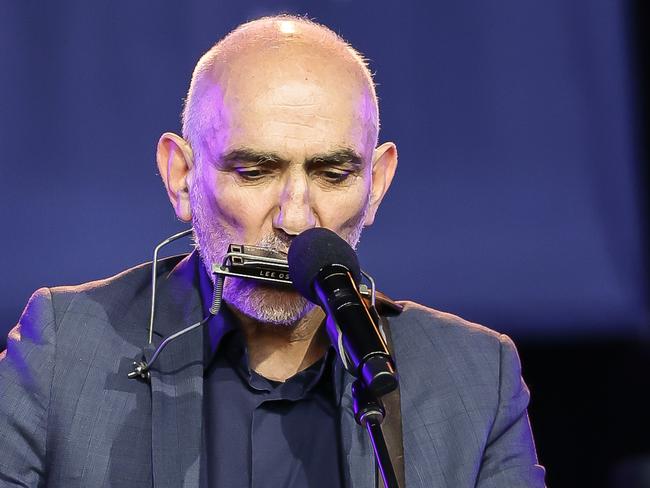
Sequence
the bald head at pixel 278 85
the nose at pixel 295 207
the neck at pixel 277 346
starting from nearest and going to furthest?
the nose at pixel 295 207 → the bald head at pixel 278 85 → the neck at pixel 277 346

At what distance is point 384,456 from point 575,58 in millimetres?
2672

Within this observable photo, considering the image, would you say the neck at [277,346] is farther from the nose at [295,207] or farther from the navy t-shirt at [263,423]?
the nose at [295,207]

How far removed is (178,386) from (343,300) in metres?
0.94

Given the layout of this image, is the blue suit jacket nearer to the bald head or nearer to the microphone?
the bald head

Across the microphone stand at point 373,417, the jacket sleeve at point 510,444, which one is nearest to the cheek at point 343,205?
the jacket sleeve at point 510,444

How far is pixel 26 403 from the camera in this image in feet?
10.3

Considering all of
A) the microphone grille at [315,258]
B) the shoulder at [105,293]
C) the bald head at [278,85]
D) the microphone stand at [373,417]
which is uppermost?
the bald head at [278,85]

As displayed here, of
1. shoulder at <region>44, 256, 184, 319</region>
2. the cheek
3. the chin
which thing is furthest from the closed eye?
shoulder at <region>44, 256, 184, 319</region>

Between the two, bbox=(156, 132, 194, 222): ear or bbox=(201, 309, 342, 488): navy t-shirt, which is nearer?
bbox=(201, 309, 342, 488): navy t-shirt

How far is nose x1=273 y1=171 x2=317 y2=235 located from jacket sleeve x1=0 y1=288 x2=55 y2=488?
685 millimetres

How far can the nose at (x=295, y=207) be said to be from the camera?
3.09 meters

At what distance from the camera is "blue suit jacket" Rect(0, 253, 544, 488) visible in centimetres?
312

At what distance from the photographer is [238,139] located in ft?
10.5

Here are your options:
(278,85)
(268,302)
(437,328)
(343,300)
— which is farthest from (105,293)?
(343,300)
